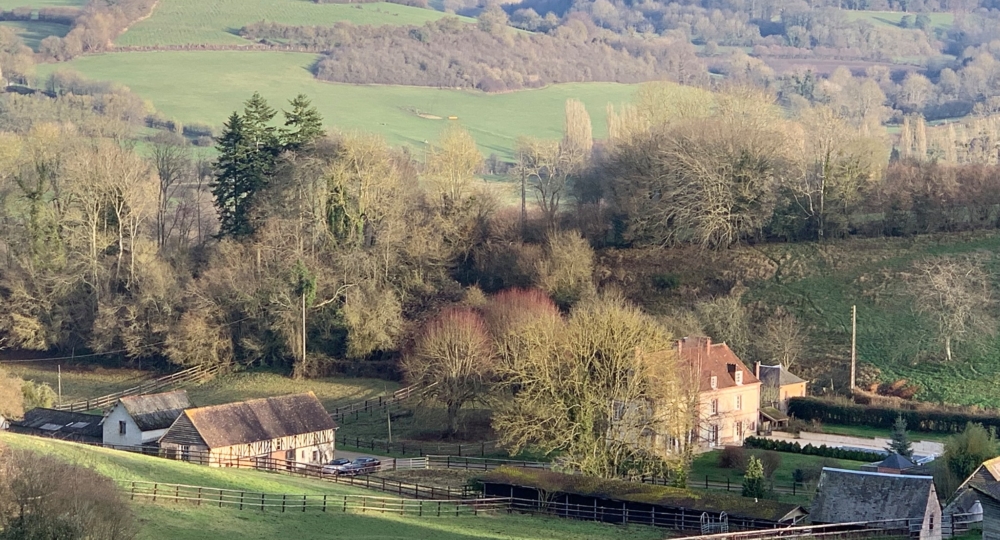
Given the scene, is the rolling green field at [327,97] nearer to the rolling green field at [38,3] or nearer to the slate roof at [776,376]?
the rolling green field at [38,3]

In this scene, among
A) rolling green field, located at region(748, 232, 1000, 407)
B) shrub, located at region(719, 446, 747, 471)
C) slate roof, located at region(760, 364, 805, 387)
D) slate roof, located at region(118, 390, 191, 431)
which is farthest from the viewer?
rolling green field, located at region(748, 232, 1000, 407)

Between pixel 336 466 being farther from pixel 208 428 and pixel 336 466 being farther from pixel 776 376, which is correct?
pixel 776 376

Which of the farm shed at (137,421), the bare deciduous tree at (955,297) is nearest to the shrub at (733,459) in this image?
the bare deciduous tree at (955,297)

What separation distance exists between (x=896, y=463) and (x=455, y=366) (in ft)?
63.5

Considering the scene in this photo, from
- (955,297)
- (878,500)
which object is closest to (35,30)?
(955,297)

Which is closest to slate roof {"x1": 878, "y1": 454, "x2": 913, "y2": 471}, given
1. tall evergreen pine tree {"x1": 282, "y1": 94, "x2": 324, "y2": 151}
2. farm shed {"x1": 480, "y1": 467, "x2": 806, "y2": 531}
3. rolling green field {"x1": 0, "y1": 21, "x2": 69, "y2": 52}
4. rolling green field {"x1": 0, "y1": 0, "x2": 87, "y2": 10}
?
farm shed {"x1": 480, "y1": 467, "x2": 806, "y2": 531}

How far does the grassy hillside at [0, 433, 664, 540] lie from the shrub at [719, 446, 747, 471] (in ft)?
33.9

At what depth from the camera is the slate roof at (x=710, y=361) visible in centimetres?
5506

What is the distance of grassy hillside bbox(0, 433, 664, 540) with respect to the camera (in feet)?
122

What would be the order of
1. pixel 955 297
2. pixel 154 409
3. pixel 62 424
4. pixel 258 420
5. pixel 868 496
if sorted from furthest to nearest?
1. pixel 955 297
2. pixel 62 424
3. pixel 154 409
4. pixel 258 420
5. pixel 868 496

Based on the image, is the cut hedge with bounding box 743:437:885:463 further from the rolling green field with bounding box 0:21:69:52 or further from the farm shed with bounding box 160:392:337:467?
the rolling green field with bounding box 0:21:69:52

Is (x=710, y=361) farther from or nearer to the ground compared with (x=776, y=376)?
farther from the ground

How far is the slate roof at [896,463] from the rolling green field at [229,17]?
130532 mm

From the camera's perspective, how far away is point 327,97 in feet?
486
